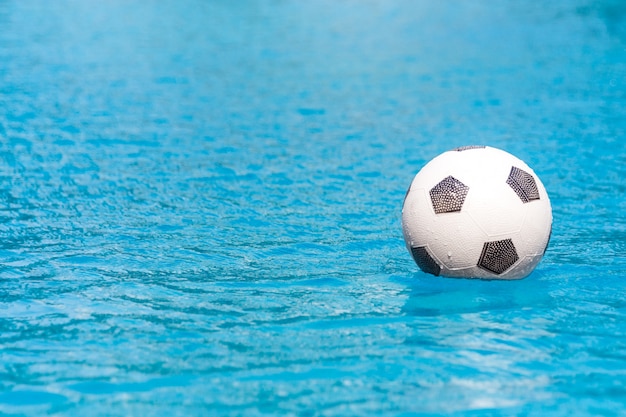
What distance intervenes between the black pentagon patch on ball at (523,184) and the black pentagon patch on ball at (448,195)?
0.34 meters

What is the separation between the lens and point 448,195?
6.21 meters

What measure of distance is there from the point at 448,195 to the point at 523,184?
0.55m

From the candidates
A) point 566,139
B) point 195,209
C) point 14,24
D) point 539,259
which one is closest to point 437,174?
point 539,259

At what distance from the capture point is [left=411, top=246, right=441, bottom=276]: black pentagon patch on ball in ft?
20.7

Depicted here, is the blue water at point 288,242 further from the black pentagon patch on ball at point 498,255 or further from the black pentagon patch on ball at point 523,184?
the black pentagon patch on ball at point 523,184

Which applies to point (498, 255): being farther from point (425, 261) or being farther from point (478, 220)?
point (425, 261)

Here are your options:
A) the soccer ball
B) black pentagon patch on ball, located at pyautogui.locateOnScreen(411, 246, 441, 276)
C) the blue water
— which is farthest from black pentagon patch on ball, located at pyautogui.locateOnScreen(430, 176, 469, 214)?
the blue water

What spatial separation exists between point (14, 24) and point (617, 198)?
69.0 ft

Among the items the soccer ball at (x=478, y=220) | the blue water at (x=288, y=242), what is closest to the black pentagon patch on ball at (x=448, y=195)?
the soccer ball at (x=478, y=220)

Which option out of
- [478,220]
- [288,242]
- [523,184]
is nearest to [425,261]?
[478,220]

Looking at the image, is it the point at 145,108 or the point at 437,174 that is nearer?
the point at 437,174

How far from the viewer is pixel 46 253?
23.5 feet

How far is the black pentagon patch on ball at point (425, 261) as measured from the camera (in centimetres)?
630

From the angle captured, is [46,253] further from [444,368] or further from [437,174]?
[444,368]
